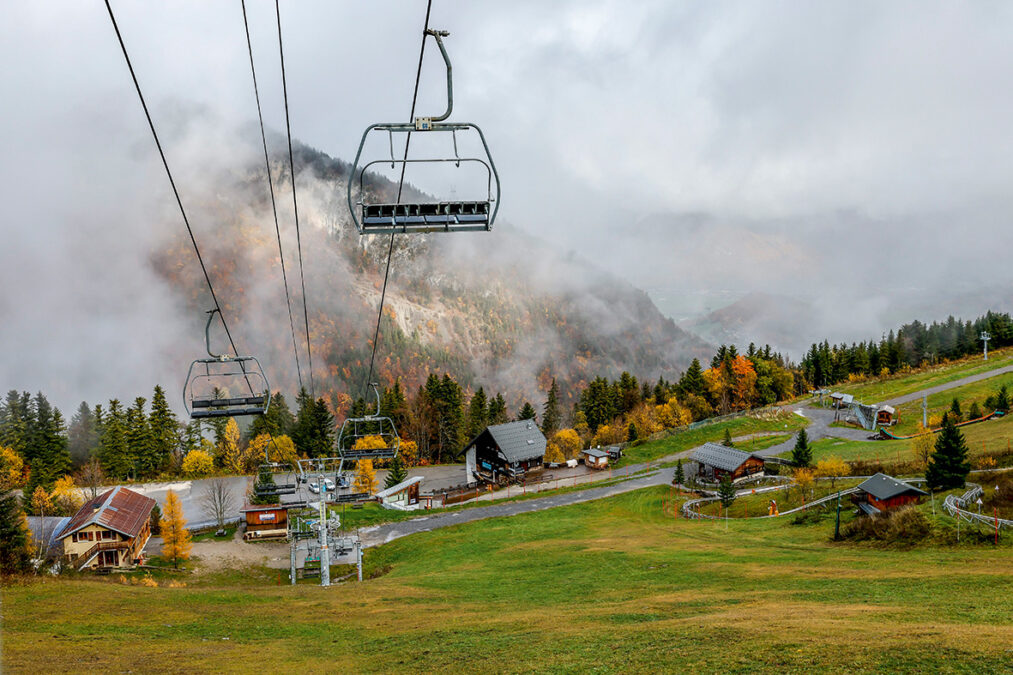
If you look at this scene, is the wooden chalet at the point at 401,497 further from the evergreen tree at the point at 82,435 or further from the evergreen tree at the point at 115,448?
the evergreen tree at the point at 82,435

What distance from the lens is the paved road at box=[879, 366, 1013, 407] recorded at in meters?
88.2

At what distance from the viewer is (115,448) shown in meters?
74.2

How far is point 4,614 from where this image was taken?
59.3ft

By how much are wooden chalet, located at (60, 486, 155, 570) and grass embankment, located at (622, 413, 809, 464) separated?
5327 centimetres

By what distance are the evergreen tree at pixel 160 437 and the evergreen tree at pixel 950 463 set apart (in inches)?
3186

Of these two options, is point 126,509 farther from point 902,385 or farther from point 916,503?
point 902,385

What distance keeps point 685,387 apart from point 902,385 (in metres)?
35.4

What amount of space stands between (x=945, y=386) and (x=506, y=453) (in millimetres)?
69438

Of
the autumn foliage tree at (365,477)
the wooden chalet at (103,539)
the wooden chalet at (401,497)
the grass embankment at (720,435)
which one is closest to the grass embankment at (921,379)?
the grass embankment at (720,435)

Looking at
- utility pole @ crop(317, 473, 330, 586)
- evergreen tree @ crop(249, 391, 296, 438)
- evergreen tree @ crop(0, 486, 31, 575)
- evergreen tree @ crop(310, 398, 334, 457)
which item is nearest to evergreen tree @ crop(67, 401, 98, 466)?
evergreen tree @ crop(249, 391, 296, 438)

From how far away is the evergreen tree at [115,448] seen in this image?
2918 inches

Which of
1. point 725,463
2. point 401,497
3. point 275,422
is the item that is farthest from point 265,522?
point 725,463

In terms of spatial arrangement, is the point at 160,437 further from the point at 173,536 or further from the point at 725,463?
the point at 725,463

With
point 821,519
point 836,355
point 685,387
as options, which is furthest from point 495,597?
point 836,355
